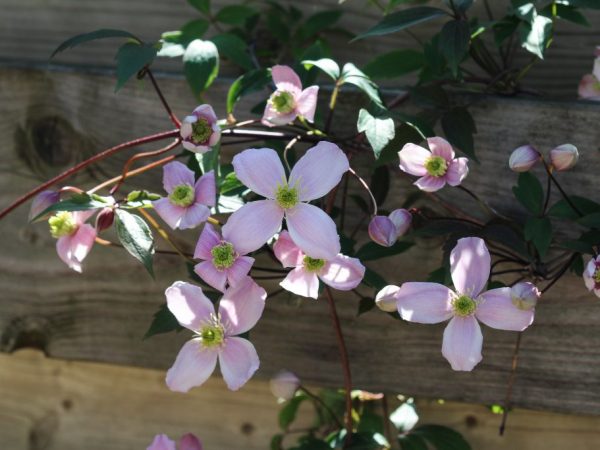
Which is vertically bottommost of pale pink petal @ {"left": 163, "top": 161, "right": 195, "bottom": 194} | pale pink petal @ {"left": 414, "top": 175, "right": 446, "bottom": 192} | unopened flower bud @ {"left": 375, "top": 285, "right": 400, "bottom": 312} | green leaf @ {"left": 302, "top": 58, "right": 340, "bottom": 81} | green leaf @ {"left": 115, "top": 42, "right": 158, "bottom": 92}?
unopened flower bud @ {"left": 375, "top": 285, "right": 400, "bottom": 312}

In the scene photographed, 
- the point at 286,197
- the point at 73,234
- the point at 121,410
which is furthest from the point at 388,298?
the point at 121,410

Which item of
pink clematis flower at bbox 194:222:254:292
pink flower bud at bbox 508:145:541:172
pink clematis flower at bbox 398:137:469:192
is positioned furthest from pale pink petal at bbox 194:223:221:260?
pink flower bud at bbox 508:145:541:172

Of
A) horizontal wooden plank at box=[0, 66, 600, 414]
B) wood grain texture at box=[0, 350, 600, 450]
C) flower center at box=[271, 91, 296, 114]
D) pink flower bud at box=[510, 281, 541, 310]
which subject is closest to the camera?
pink flower bud at box=[510, 281, 541, 310]

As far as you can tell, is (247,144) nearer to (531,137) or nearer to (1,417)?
(531,137)

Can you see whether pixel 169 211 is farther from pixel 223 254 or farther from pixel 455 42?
pixel 455 42

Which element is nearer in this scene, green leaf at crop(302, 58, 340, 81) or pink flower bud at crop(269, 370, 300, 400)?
green leaf at crop(302, 58, 340, 81)

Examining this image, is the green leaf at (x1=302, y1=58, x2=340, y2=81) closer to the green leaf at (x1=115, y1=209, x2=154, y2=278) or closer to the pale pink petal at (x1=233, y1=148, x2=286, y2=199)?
the pale pink petal at (x1=233, y1=148, x2=286, y2=199)
